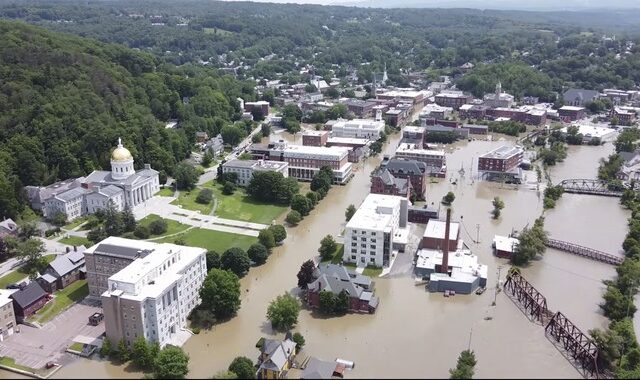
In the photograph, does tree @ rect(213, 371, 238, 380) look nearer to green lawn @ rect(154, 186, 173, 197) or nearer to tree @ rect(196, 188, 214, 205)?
tree @ rect(196, 188, 214, 205)

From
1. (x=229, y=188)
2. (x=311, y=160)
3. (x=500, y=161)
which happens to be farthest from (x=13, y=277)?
(x=500, y=161)

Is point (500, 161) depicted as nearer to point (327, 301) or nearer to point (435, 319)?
point (435, 319)

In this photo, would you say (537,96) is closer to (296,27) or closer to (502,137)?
(502,137)

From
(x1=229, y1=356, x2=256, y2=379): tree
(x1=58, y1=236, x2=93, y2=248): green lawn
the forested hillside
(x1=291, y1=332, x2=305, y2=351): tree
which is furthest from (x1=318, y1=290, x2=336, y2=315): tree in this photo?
the forested hillside

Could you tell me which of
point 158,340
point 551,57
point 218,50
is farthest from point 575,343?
point 218,50

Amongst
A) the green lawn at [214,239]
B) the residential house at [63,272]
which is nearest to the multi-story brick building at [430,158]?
the green lawn at [214,239]

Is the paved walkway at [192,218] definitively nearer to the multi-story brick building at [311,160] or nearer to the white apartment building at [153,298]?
the white apartment building at [153,298]

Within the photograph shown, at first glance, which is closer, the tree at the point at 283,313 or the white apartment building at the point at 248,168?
the tree at the point at 283,313
